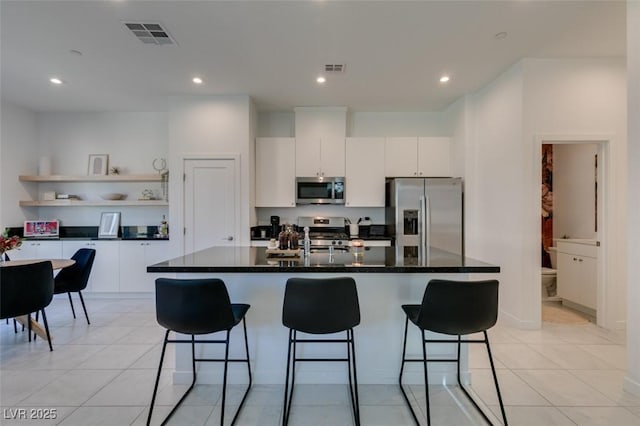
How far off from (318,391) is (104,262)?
3846mm

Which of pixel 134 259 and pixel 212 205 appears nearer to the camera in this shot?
pixel 212 205

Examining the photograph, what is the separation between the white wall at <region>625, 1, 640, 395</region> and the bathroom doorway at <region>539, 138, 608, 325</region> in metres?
1.18

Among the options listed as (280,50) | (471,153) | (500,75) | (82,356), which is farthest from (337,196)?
(82,356)

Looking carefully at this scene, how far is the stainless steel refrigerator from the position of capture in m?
4.08

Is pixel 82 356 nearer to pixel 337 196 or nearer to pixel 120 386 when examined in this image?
pixel 120 386

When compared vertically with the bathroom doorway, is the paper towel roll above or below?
above

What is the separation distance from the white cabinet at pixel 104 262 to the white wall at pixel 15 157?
910 millimetres

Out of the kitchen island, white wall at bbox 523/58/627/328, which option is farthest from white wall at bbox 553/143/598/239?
the kitchen island

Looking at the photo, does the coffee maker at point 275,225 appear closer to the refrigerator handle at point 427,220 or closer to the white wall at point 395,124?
the white wall at point 395,124

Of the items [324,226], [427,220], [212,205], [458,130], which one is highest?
[458,130]

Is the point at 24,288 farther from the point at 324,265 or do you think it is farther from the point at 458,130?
the point at 458,130

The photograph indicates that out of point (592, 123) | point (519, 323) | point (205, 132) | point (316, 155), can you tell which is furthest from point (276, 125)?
point (519, 323)

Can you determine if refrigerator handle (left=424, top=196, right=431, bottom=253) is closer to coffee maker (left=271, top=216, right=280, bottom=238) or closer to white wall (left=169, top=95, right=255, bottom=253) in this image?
coffee maker (left=271, top=216, right=280, bottom=238)

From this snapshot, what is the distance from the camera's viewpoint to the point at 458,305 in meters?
1.71
